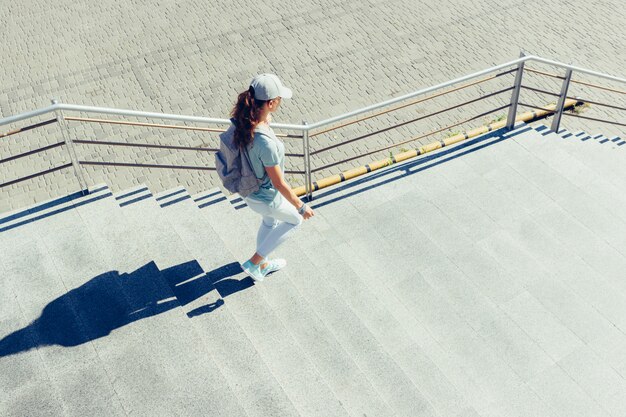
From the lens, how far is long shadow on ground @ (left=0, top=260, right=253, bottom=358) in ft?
16.7

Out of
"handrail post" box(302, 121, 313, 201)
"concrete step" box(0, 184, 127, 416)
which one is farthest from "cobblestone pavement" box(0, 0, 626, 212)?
"concrete step" box(0, 184, 127, 416)

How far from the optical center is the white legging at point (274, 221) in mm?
5480

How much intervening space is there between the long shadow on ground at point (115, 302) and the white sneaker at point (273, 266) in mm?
167

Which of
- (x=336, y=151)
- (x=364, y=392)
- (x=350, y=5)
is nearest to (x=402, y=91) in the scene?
(x=336, y=151)

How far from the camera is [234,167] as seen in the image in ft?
17.1

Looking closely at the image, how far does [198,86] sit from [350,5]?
3.96 meters

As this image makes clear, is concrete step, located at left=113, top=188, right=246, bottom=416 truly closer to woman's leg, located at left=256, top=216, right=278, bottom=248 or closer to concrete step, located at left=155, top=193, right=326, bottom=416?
concrete step, located at left=155, top=193, right=326, bottom=416

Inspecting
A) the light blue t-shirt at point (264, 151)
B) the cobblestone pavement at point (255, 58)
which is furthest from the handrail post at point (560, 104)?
the light blue t-shirt at point (264, 151)

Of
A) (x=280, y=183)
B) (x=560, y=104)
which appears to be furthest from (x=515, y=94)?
(x=280, y=183)

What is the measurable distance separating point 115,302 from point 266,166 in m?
1.69

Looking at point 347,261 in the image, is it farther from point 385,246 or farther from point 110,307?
point 110,307

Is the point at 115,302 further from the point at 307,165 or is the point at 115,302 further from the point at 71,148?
the point at 307,165

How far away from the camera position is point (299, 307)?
5.69 meters

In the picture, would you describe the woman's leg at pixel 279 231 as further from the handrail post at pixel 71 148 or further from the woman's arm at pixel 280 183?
the handrail post at pixel 71 148
